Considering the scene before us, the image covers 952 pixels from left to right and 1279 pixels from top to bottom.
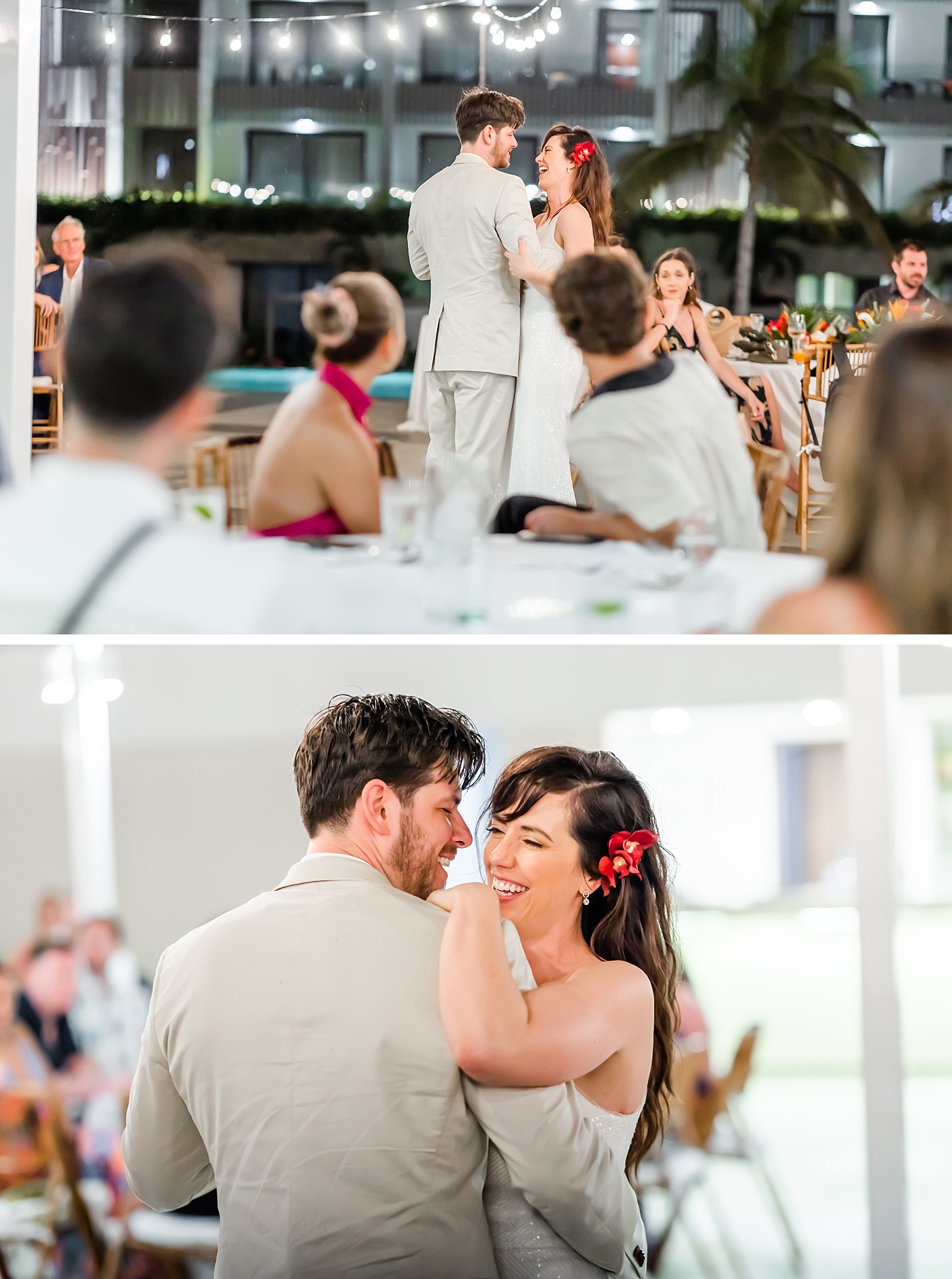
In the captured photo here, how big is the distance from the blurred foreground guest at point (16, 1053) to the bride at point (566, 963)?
949 mm

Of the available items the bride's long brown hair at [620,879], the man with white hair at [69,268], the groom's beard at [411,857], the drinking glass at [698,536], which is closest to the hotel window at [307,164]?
the man with white hair at [69,268]

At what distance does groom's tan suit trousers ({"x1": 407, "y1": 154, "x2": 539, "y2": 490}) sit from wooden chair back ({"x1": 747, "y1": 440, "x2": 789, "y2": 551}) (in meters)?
0.35

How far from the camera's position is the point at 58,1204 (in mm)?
2363

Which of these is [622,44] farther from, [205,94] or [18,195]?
[18,195]

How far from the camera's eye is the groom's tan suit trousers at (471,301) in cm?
164

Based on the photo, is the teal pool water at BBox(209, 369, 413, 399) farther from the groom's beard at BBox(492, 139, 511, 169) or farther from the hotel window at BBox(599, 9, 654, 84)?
the hotel window at BBox(599, 9, 654, 84)

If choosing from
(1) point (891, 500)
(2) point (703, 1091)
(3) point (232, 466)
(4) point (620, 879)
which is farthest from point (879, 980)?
(3) point (232, 466)

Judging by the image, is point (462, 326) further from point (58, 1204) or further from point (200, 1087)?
point (58, 1204)

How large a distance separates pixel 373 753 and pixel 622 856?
1.59ft

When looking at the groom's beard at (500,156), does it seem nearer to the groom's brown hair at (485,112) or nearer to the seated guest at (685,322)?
the groom's brown hair at (485,112)

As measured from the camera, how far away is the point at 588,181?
1.64 metres

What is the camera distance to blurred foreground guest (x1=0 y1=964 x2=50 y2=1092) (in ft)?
7.75

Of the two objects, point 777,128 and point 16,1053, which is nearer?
point 777,128

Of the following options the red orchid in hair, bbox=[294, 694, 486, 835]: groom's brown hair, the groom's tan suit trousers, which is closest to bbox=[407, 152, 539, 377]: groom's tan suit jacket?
the groom's tan suit trousers
